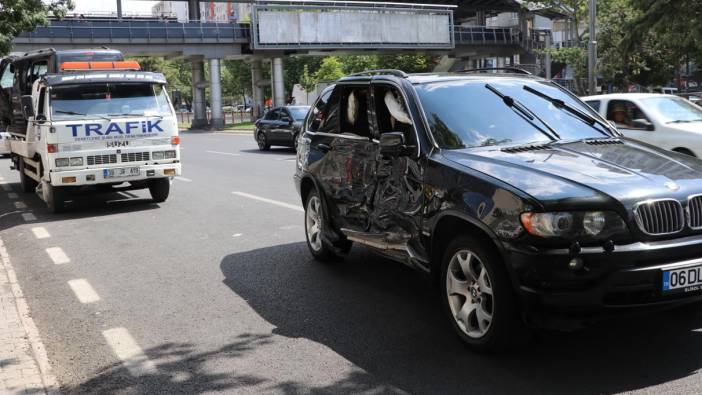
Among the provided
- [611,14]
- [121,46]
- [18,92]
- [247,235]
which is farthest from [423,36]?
[247,235]

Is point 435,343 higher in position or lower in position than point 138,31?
lower

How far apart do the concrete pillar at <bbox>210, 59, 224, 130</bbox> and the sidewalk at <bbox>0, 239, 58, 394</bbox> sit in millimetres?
49051

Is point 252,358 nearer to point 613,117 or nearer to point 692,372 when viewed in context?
point 692,372

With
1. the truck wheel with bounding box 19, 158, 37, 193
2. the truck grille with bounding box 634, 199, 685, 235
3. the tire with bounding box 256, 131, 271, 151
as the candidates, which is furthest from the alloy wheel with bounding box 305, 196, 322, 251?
the tire with bounding box 256, 131, 271, 151

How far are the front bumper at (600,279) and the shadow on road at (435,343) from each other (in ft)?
1.32

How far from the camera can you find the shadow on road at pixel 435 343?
165 inches

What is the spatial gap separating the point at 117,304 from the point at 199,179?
1005cm

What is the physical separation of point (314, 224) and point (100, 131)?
552cm

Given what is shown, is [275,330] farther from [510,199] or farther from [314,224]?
[314,224]

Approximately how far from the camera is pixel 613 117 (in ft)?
40.2

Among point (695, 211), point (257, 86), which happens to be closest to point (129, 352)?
point (695, 211)

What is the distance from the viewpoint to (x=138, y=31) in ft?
162

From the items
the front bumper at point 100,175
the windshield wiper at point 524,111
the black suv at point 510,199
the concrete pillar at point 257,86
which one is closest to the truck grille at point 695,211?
the black suv at point 510,199

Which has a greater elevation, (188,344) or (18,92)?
(18,92)
